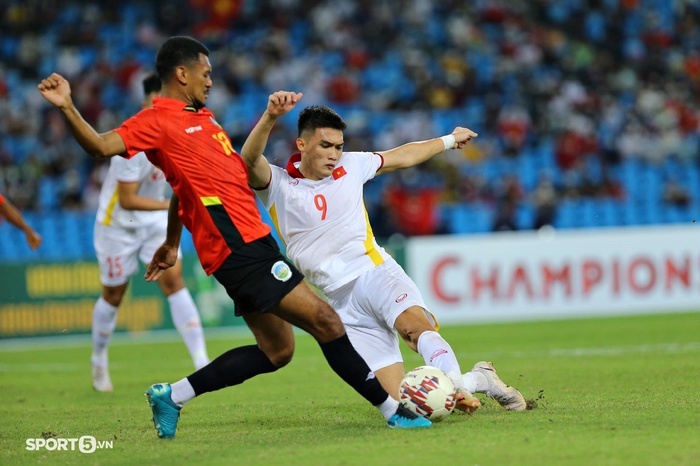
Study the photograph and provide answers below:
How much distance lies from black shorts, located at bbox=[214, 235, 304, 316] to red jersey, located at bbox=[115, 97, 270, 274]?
0.19 ft

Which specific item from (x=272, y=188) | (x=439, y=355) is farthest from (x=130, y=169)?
(x=439, y=355)

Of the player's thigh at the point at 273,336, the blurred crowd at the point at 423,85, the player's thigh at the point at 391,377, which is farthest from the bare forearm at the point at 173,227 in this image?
the blurred crowd at the point at 423,85

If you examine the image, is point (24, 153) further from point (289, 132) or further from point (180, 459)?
point (180, 459)

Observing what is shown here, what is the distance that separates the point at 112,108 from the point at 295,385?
12881 millimetres

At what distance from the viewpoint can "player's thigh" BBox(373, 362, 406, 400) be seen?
23.6ft

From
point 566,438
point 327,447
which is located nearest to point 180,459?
point 327,447

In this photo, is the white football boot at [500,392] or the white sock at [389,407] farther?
the white football boot at [500,392]

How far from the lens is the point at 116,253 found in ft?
33.9

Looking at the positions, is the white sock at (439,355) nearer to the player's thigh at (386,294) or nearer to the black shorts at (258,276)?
the player's thigh at (386,294)

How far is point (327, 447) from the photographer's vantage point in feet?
18.8

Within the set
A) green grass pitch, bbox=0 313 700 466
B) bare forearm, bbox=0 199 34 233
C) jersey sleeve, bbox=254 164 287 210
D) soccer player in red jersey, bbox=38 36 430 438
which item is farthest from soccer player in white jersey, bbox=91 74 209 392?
soccer player in red jersey, bbox=38 36 430 438

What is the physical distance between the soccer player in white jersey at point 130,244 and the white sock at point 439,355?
3.72m

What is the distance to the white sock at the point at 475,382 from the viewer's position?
22.1 feet

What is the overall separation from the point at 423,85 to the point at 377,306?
1627 cm
